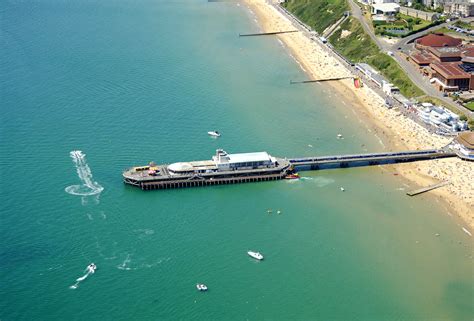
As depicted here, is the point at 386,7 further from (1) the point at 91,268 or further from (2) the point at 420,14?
(1) the point at 91,268

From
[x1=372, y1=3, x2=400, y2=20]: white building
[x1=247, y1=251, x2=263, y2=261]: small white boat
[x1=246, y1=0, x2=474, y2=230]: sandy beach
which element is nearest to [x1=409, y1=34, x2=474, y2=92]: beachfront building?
[x1=246, y1=0, x2=474, y2=230]: sandy beach

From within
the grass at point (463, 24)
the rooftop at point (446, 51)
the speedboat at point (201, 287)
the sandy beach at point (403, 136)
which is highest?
the rooftop at point (446, 51)

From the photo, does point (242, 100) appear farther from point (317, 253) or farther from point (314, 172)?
point (317, 253)

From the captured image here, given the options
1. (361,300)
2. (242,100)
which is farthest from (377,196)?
(242,100)

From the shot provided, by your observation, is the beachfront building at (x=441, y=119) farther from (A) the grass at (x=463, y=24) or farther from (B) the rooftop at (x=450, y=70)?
(A) the grass at (x=463, y=24)

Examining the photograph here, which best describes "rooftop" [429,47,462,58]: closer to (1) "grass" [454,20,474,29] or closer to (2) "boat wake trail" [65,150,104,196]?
(1) "grass" [454,20,474,29]

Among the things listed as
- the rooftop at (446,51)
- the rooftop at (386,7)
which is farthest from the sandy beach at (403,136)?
the rooftop at (386,7)
